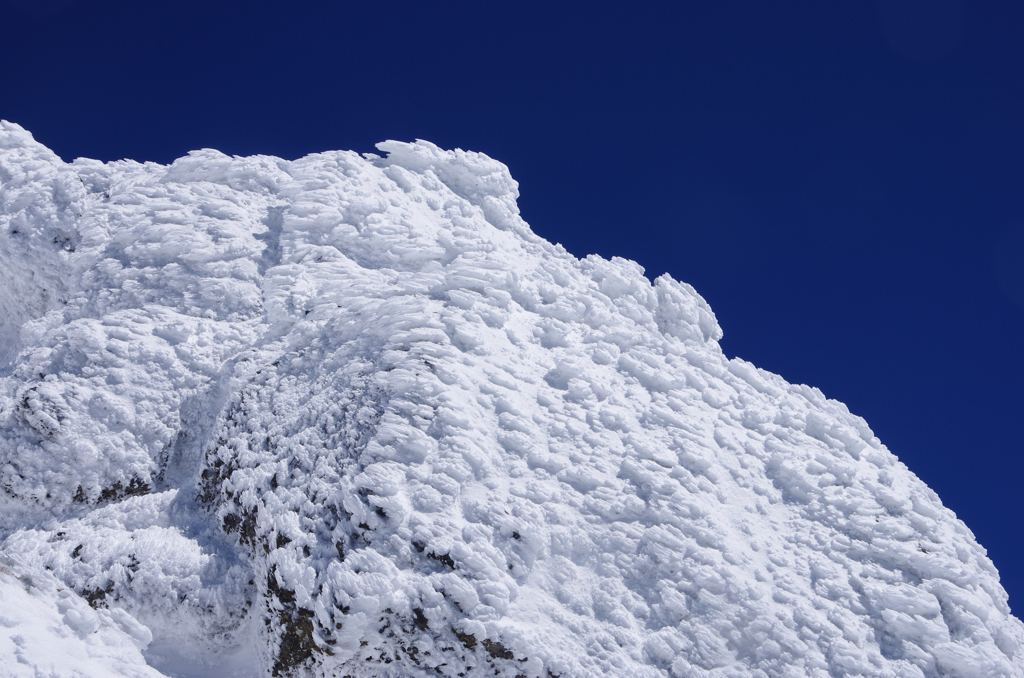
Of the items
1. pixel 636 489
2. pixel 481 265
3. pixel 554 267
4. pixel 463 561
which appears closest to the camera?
pixel 463 561

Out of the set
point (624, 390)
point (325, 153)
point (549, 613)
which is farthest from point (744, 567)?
point (325, 153)

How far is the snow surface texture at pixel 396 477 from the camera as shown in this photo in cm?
598

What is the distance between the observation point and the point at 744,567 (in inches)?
259

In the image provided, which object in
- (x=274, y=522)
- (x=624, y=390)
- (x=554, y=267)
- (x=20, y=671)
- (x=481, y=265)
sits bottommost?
(x=20, y=671)

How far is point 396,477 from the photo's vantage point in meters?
6.42

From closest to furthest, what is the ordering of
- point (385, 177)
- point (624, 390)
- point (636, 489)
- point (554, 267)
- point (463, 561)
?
point (463, 561) < point (636, 489) < point (624, 390) < point (554, 267) < point (385, 177)

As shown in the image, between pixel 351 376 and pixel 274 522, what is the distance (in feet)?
6.34

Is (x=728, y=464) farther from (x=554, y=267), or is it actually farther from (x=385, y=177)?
(x=385, y=177)

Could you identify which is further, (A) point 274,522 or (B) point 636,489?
(B) point 636,489

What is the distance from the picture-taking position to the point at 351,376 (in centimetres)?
759

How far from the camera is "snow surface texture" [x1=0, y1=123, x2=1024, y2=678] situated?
5977 mm

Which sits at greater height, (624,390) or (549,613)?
(624,390)

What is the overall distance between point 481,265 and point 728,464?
456 centimetres

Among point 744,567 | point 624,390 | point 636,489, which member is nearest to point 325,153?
point 624,390
